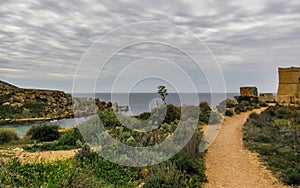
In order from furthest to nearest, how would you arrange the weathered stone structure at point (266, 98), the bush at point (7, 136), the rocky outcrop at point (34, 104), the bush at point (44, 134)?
the weathered stone structure at point (266, 98), the rocky outcrop at point (34, 104), the bush at point (44, 134), the bush at point (7, 136)

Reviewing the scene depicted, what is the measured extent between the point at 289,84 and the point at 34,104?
24.1 m

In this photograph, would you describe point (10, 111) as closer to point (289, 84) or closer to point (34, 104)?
point (34, 104)

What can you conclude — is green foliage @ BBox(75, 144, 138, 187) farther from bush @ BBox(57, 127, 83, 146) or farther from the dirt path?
bush @ BBox(57, 127, 83, 146)

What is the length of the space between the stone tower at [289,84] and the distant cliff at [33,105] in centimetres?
2081

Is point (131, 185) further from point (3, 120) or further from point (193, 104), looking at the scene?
point (3, 120)

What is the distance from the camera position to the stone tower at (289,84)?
2753 centimetres

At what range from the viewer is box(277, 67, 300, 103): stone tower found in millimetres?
27531

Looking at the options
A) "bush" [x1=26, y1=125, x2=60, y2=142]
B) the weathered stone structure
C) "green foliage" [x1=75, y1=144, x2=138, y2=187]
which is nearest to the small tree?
"bush" [x1=26, y1=125, x2=60, y2=142]

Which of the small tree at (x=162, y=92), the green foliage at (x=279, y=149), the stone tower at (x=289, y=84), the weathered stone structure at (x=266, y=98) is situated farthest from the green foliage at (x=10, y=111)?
the weathered stone structure at (x=266, y=98)

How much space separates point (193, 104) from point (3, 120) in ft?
38.9

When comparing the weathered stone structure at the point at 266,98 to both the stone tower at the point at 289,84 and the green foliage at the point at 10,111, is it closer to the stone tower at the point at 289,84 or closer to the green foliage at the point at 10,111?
the stone tower at the point at 289,84

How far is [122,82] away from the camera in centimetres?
876

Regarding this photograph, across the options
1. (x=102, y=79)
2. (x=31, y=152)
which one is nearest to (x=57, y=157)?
(x=31, y=152)

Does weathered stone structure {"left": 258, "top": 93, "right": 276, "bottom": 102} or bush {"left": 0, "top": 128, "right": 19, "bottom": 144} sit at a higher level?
weathered stone structure {"left": 258, "top": 93, "right": 276, "bottom": 102}
